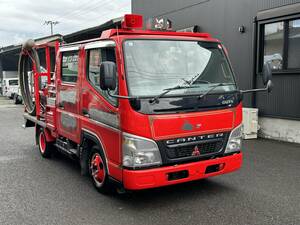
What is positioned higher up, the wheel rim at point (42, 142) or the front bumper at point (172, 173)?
the front bumper at point (172, 173)

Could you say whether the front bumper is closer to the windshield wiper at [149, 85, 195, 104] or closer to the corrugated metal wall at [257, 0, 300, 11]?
the windshield wiper at [149, 85, 195, 104]

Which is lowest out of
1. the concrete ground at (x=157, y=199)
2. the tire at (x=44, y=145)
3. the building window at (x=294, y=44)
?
the concrete ground at (x=157, y=199)

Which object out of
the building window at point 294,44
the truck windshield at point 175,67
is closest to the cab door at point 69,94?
the truck windshield at point 175,67

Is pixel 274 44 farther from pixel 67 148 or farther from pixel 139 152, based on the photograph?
pixel 139 152

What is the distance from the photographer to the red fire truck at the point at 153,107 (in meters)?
4.48

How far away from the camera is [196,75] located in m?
5.02

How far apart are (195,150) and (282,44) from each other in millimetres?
5926

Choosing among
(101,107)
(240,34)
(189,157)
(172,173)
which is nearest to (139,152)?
(172,173)

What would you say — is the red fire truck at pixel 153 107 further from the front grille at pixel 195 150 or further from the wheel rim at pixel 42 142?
the wheel rim at pixel 42 142

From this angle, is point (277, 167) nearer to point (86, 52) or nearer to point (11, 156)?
point (86, 52)

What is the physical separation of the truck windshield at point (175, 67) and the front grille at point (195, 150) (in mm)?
711

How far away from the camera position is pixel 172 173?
183 inches

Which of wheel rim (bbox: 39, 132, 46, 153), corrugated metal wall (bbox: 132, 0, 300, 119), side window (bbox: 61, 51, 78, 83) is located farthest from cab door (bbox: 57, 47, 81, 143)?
corrugated metal wall (bbox: 132, 0, 300, 119)

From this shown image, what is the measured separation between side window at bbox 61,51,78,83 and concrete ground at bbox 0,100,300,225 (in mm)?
1775
